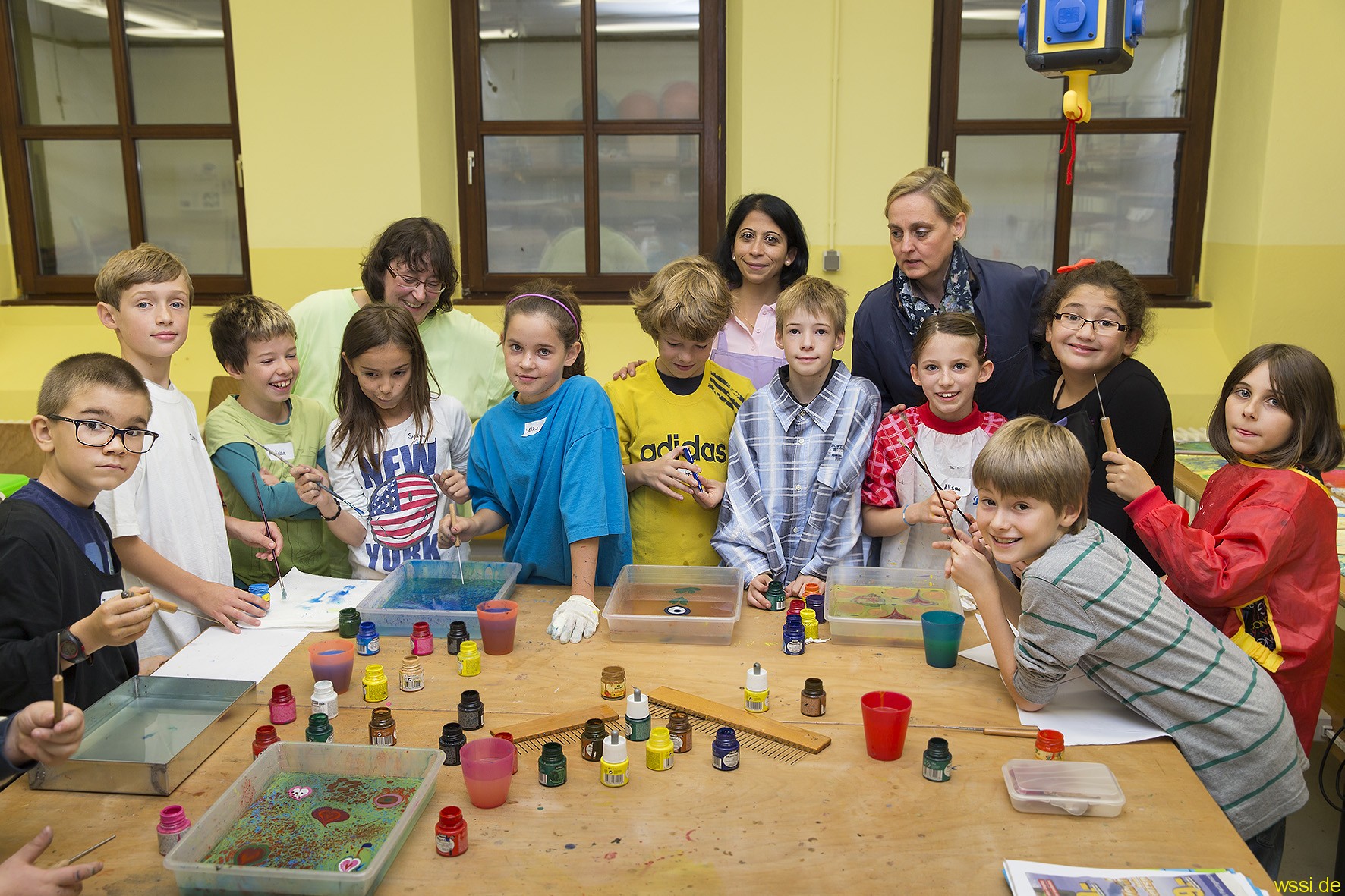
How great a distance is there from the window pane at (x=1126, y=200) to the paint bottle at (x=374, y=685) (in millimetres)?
4173

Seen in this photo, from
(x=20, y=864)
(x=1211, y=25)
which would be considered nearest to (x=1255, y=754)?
(x=20, y=864)

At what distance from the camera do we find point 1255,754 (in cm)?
170

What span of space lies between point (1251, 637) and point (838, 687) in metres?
0.91

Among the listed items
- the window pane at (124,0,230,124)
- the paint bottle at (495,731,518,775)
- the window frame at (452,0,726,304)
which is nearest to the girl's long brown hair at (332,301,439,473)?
the paint bottle at (495,731,518,775)

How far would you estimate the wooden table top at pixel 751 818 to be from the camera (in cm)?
132

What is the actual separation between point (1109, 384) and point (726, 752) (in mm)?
1390

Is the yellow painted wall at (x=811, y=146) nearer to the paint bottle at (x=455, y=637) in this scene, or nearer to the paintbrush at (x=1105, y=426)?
the paintbrush at (x=1105, y=426)

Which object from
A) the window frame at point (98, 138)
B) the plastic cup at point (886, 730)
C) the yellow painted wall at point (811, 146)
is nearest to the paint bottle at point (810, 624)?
the plastic cup at point (886, 730)

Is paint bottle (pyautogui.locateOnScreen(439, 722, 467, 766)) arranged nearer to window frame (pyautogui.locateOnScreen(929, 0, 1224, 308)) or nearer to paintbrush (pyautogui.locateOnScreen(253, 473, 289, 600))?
paintbrush (pyautogui.locateOnScreen(253, 473, 289, 600))

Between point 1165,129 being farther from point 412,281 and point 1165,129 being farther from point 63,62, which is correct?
point 63,62

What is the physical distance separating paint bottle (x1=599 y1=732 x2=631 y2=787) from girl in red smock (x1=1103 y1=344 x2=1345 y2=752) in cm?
121

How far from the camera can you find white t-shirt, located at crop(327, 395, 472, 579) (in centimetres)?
252

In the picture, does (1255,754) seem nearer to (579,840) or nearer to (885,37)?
(579,840)

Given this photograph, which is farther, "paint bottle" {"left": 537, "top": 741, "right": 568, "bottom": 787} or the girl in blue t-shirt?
the girl in blue t-shirt
